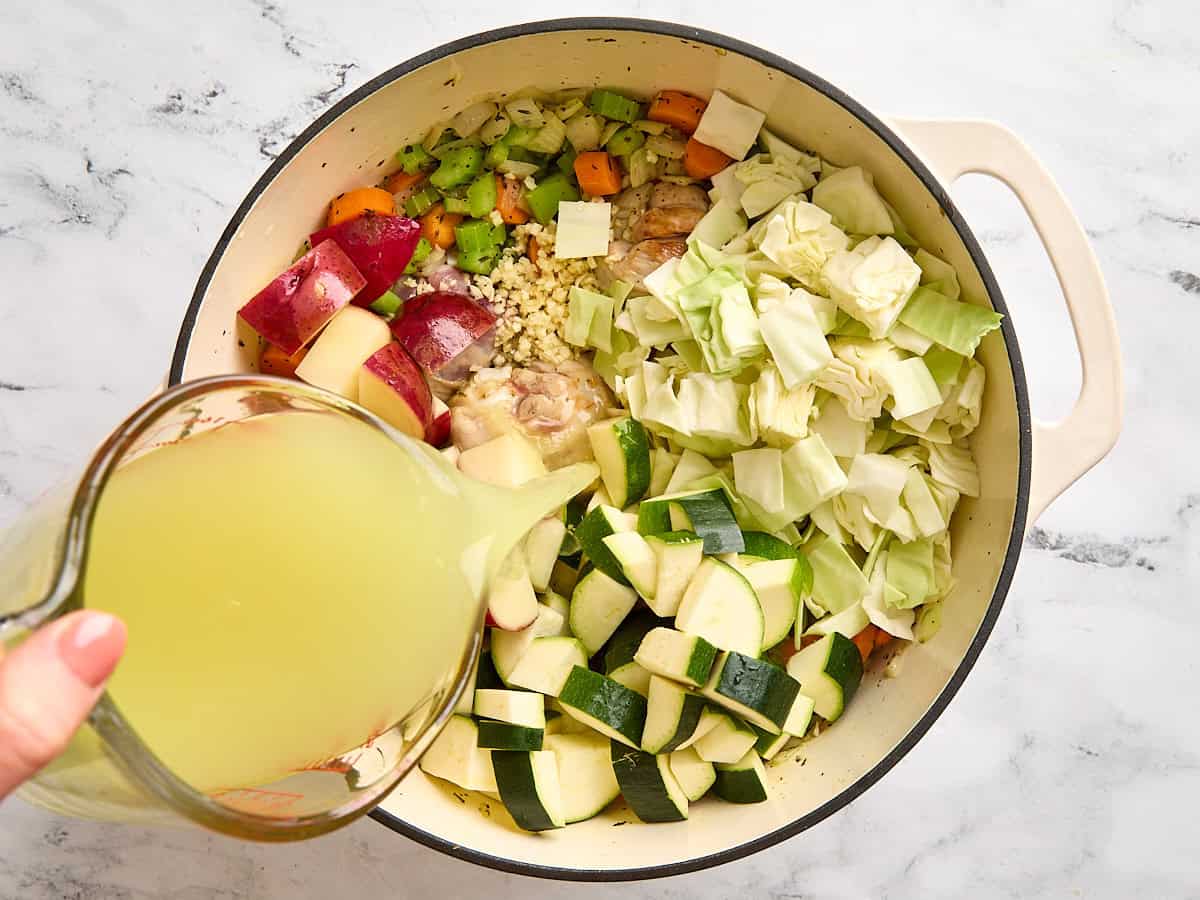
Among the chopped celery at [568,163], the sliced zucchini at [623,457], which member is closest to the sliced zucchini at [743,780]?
the sliced zucchini at [623,457]

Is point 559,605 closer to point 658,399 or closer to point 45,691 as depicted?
point 658,399

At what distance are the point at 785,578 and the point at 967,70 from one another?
993 mm

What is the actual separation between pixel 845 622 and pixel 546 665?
0.51 metres

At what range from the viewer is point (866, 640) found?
5.95 ft

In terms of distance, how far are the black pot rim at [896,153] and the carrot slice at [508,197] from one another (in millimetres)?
332

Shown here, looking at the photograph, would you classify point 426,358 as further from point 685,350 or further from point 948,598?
point 948,598

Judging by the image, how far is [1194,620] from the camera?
1.98 metres

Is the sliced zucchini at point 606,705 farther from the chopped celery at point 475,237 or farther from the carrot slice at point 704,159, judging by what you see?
the carrot slice at point 704,159

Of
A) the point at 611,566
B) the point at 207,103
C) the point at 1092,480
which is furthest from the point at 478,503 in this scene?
the point at 1092,480

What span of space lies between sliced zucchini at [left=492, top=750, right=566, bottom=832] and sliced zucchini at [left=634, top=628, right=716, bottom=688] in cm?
23

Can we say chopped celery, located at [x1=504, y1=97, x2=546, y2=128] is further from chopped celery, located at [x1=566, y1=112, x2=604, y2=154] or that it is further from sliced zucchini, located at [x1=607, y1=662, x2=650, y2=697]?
sliced zucchini, located at [x1=607, y1=662, x2=650, y2=697]

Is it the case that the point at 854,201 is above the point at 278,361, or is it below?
above

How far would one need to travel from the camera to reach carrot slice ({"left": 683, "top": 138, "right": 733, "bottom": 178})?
1.80m

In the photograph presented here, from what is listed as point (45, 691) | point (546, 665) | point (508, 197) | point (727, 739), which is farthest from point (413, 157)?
point (45, 691)
